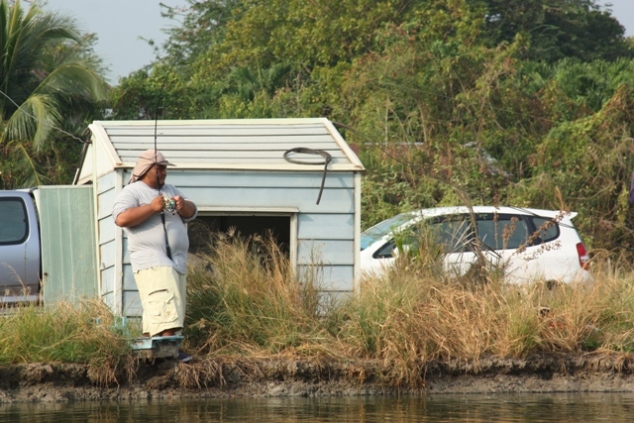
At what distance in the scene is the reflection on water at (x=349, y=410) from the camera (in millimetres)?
8812

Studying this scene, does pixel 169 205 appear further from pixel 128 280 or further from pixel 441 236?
pixel 441 236

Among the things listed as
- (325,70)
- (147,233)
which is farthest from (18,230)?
(325,70)

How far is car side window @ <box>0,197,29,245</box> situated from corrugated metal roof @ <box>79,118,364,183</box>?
4.18ft

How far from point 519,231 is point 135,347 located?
6070 mm

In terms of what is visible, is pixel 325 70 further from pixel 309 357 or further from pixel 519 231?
pixel 309 357

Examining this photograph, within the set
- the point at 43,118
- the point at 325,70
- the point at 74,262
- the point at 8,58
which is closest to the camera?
the point at 74,262

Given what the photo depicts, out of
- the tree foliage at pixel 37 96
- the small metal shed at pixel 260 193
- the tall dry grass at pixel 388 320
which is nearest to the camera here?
the tall dry grass at pixel 388 320

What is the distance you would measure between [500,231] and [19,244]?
5.96 meters

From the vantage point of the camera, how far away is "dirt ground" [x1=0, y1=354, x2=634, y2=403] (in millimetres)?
10180

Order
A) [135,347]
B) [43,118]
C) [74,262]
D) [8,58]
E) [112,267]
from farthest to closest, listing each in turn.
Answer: [8,58] < [43,118] < [74,262] < [112,267] < [135,347]

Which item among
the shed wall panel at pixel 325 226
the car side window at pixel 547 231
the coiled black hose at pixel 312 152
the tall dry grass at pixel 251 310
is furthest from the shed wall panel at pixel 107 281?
the car side window at pixel 547 231

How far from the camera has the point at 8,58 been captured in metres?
22.2

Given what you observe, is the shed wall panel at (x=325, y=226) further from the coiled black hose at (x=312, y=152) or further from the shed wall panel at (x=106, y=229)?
the shed wall panel at (x=106, y=229)

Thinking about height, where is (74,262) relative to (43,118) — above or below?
below
